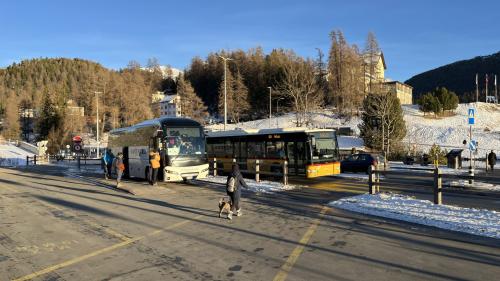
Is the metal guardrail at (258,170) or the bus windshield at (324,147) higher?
the bus windshield at (324,147)

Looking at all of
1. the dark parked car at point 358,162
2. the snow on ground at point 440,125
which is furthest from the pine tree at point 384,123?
the dark parked car at point 358,162

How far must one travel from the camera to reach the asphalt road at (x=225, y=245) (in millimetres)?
6891

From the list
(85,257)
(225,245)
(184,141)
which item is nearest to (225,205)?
(225,245)

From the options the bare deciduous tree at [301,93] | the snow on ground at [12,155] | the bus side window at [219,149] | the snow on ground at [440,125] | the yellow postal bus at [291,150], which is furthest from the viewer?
the snow on ground at [440,125]

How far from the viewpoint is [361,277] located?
6.56m

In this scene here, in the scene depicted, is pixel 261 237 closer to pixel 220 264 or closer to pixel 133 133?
pixel 220 264

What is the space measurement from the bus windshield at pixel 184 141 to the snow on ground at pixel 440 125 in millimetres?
43851

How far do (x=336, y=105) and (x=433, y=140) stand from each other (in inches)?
1163

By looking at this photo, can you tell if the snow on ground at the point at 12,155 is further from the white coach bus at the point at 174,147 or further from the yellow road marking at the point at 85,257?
the yellow road marking at the point at 85,257

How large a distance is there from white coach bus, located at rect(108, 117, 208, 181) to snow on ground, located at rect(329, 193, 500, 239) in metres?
8.86

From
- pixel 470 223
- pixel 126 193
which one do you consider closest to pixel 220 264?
pixel 470 223

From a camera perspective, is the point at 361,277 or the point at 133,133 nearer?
the point at 361,277

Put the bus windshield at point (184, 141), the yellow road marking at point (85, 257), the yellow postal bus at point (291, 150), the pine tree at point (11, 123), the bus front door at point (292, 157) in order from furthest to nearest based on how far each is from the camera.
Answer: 1. the pine tree at point (11, 123)
2. the bus front door at point (292, 157)
3. the yellow postal bus at point (291, 150)
4. the bus windshield at point (184, 141)
5. the yellow road marking at point (85, 257)

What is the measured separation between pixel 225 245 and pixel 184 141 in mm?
13706
